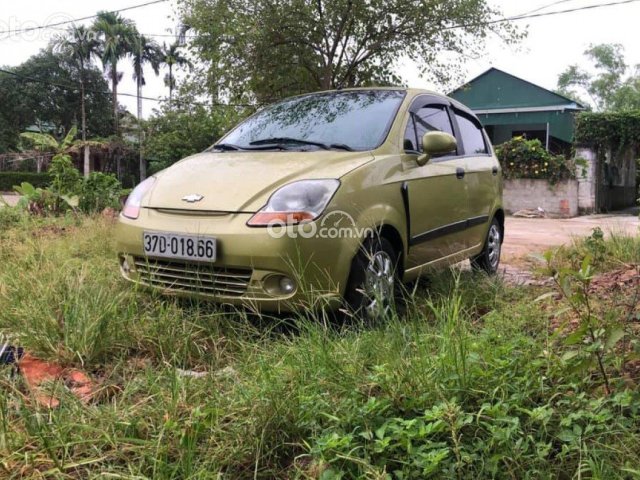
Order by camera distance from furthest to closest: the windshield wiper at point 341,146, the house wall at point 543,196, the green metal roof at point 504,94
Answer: the green metal roof at point 504,94 < the house wall at point 543,196 < the windshield wiper at point 341,146

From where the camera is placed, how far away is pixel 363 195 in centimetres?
303

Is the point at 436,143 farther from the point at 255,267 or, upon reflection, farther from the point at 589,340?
the point at 589,340

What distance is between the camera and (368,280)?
2967mm

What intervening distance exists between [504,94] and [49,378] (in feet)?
71.9

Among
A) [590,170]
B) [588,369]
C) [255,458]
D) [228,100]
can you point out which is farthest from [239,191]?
[590,170]

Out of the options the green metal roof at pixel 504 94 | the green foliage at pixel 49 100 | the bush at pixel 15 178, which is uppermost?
the green foliage at pixel 49 100

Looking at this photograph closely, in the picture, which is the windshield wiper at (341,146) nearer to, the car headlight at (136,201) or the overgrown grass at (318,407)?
the car headlight at (136,201)

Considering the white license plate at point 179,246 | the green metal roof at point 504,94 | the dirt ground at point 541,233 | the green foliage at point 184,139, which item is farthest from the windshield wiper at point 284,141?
the green foliage at point 184,139

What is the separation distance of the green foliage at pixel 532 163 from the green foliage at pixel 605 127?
3.88 ft

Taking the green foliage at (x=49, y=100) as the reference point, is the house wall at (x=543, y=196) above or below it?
below

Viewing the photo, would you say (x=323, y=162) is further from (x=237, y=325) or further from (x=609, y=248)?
(x=609, y=248)

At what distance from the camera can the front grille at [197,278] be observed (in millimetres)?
2828

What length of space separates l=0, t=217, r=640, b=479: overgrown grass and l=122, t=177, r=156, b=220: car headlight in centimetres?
66

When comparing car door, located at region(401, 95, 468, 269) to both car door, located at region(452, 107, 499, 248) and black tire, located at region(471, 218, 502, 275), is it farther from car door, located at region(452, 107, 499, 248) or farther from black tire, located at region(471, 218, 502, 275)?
black tire, located at region(471, 218, 502, 275)
